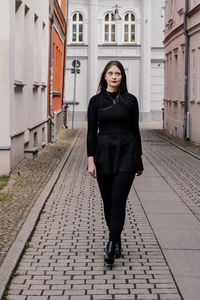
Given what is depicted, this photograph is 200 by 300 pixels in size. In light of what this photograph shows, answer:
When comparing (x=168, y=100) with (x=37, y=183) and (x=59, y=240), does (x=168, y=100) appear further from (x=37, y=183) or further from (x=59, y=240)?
(x=59, y=240)

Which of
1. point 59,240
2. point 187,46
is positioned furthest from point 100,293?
point 187,46

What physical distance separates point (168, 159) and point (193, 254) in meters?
10.7

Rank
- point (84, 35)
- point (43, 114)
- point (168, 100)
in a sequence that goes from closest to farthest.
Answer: point (43, 114) < point (168, 100) < point (84, 35)

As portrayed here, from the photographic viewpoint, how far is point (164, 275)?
19.3 ft

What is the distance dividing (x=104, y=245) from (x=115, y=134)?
1.43m

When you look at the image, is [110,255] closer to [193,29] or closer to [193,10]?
[193,10]

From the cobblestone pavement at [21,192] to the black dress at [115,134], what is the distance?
1351 millimetres

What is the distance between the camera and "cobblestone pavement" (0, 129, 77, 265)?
769cm

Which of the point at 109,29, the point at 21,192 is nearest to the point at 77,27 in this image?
the point at 109,29

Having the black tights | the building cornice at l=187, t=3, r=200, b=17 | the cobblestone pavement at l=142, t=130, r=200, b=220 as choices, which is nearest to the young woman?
the black tights

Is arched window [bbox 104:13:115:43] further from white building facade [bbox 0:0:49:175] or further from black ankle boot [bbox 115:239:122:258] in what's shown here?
black ankle boot [bbox 115:239:122:258]

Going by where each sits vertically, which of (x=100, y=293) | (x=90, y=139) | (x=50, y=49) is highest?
(x=50, y=49)

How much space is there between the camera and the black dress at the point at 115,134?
6262mm

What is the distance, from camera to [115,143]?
20.6ft
